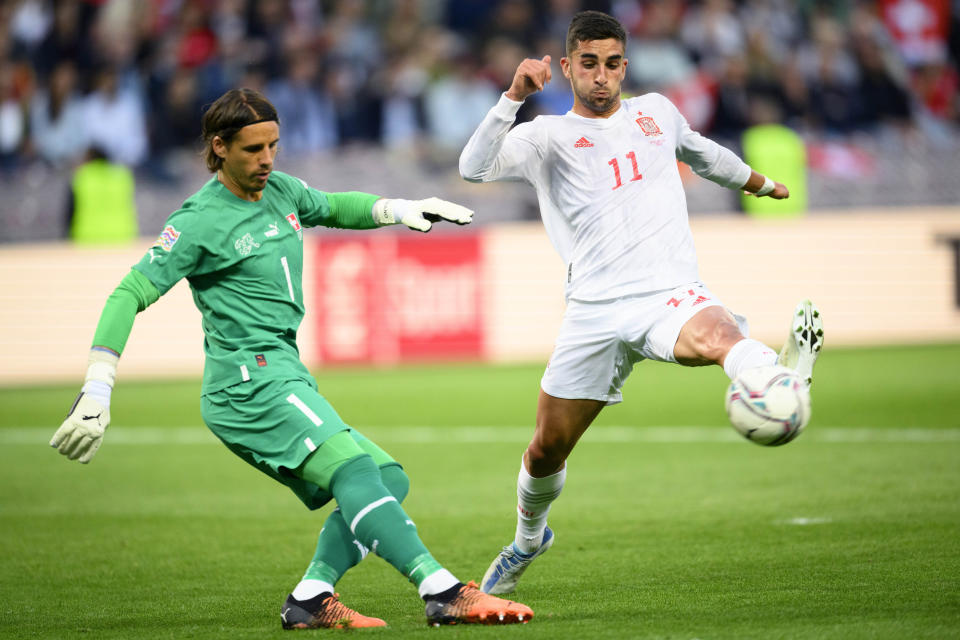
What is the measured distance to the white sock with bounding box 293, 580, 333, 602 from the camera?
5.03 m

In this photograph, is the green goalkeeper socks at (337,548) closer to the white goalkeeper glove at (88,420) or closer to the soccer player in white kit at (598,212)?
the soccer player in white kit at (598,212)

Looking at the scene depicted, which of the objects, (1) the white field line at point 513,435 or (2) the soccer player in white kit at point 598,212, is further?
(1) the white field line at point 513,435

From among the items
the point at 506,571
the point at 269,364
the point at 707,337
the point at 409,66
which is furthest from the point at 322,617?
the point at 409,66

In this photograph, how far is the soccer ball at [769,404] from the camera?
4586mm

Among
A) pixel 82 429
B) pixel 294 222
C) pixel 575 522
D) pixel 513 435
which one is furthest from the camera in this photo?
pixel 513 435

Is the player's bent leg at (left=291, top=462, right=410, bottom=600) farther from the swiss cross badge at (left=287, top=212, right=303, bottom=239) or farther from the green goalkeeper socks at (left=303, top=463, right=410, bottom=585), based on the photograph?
the swiss cross badge at (left=287, top=212, right=303, bottom=239)

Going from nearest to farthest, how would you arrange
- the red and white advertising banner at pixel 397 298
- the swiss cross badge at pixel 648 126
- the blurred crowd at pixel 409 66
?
the swiss cross badge at pixel 648 126
the red and white advertising banner at pixel 397 298
the blurred crowd at pixel 409 66

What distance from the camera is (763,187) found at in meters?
6.04

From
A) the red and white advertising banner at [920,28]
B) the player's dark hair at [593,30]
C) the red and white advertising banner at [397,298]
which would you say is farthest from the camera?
the red and white advertising banner at [920,28]

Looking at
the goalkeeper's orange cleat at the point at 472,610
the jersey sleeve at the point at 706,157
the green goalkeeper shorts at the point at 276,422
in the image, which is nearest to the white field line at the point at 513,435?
the jersey sleeve at the point at 706,157

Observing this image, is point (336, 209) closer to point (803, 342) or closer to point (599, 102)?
point (599, 102)

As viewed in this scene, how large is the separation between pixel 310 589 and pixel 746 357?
5.88ft

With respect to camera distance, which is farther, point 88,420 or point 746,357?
point 746,357

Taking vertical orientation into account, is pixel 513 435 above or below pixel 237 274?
below
